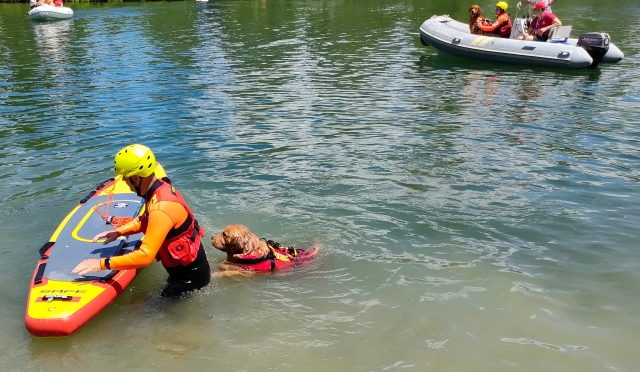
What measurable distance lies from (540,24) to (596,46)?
178 cm

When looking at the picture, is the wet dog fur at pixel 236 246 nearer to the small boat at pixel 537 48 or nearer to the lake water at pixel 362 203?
the lake water at pixel 362 203

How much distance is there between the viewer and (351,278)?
5.86 m

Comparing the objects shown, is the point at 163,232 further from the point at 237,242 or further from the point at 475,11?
the point at 475,11

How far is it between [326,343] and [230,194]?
12.2 feet

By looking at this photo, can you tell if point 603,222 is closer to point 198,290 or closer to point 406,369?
point 406,369

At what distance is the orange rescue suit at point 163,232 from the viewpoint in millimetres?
4547

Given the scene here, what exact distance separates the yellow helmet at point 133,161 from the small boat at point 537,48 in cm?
1446

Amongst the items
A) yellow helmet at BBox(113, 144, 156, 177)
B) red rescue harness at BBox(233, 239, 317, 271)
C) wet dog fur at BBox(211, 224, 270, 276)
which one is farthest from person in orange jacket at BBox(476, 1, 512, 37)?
yellow helmet at BBox(113, 144, 156, 177)

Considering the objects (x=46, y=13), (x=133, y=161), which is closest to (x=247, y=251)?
(x=133, y=161)

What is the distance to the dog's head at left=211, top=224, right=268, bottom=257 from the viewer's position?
18.0ft

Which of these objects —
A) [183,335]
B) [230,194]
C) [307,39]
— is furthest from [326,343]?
[307,39]

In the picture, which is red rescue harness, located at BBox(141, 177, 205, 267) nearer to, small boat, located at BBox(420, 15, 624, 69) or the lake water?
the lake water

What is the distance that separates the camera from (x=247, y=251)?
5.56 meters

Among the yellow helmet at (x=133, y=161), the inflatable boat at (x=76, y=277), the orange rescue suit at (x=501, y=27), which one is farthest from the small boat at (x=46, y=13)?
the yellow helmet at (x=133, y=161)
